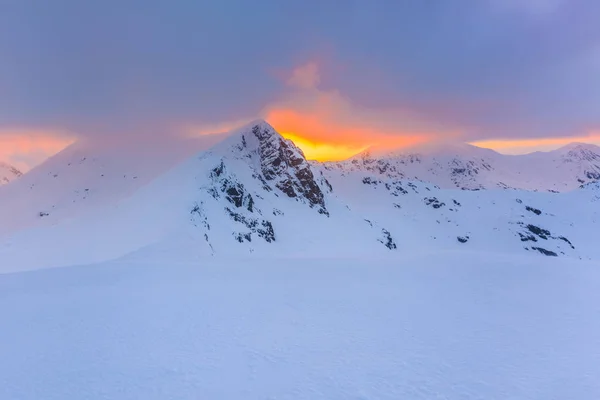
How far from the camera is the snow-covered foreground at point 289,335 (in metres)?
9.77

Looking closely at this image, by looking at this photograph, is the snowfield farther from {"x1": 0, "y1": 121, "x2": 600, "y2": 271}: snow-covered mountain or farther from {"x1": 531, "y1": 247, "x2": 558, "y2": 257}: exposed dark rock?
{"x1": 531, "y1": 247, "x2": 558, "y2": 257}: exposed dark rock

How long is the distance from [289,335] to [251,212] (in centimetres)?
4463

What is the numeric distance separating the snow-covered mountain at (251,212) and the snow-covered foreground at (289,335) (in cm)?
1336

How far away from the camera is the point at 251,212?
188ft

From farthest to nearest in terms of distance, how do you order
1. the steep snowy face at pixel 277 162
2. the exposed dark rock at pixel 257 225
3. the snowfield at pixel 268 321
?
the steep snowy face at pixel 277 162, the exposed dark rock at pixel 257 225, the snowfield at pixel 268 321

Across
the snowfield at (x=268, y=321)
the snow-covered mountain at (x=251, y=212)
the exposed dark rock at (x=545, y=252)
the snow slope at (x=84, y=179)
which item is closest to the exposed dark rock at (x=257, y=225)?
the snow-covered mountain at (x=251, y=212)

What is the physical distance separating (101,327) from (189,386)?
5.75 m

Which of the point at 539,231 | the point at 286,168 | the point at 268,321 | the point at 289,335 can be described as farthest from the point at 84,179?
the point at 539,231

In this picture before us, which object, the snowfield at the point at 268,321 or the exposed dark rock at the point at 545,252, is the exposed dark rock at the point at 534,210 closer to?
the exposed dark rock at the point at 545,252

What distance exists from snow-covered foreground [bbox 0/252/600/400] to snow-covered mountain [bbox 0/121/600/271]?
1336cm

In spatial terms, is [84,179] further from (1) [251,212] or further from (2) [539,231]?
(2) [539,231]

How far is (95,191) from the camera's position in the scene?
8162 cm

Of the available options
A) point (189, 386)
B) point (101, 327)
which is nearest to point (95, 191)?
point (101, 327)

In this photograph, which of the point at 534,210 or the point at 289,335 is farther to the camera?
the point at 534,210
